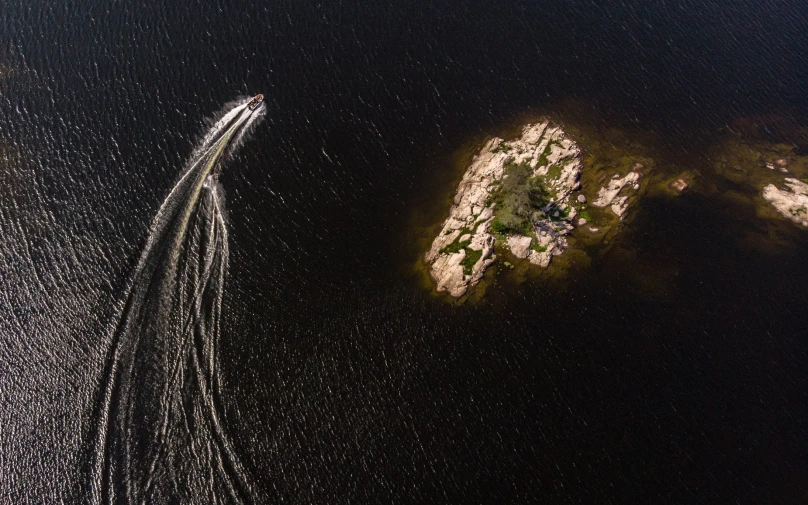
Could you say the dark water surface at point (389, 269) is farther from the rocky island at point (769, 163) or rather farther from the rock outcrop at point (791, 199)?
the rocky island at point (769, 163)

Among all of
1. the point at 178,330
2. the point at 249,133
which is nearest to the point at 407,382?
the point at 178,330

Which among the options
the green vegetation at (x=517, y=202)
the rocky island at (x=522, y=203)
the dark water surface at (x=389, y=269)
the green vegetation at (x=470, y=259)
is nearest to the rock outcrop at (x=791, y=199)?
the dark water surface at (x=389, y=269)

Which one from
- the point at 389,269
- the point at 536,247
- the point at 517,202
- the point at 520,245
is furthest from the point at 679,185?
the point at 389,269

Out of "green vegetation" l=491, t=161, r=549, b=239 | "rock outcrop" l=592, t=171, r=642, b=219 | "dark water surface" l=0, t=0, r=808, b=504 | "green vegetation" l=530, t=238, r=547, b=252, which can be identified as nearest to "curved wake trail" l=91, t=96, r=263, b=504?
"dark water surface" l=0, t=0, r=808, b=504

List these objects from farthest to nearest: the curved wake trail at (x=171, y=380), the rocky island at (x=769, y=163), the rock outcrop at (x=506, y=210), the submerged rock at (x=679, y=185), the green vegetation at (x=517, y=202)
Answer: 1. the submerged rock at (x=679, y=185)
2. the rocky island at (x=769, y=163)
3. the green vegetation at (x=517, y=202)
4. the rock outcrop at (x=506, y=210)
5. the curved wake trail at (x=171, y=380)

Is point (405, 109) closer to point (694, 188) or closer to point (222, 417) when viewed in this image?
point (694, 188)

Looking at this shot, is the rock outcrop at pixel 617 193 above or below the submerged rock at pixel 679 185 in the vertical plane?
above

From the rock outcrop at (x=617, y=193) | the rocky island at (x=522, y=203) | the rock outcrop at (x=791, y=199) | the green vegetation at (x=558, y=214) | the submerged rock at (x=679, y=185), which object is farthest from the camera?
the submerged rock at (x=679, y=185)

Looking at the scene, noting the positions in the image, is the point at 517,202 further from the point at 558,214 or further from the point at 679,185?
the point at 679,185
